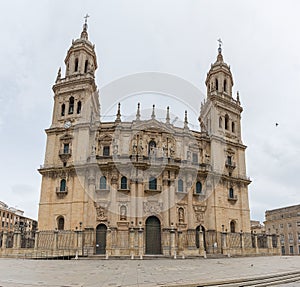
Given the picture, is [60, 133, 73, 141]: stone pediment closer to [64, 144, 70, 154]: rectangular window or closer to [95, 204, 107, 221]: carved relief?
[64, 144, 70, 154]: rectangular window

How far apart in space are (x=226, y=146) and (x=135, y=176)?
12.0 m

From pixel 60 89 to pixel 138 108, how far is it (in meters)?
9.26

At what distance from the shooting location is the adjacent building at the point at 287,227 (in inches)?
2036

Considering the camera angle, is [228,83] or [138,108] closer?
[138,108]

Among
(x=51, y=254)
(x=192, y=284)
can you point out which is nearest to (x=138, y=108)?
(x=51, y=254)

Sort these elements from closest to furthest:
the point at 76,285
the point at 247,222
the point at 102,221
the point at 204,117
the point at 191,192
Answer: the point at 76,285
the point at 102,221
the point at 191,192
the point at 247,222
the point at 204,117

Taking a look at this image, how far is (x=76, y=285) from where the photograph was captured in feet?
30.7

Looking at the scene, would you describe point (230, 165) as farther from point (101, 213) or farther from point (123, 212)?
point (101, 213)

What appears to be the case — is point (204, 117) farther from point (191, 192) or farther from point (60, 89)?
point (60, 89)

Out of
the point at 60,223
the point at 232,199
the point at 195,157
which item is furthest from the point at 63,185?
the point at 232,199

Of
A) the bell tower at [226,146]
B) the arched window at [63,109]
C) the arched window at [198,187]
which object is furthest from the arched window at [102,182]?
the bell tower at [226,146]

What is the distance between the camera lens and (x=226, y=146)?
3800cm

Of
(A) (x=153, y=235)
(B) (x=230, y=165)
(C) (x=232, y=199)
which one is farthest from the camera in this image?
(B) (x=230, y=165)

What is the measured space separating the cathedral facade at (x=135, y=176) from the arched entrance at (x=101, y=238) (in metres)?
0.09
